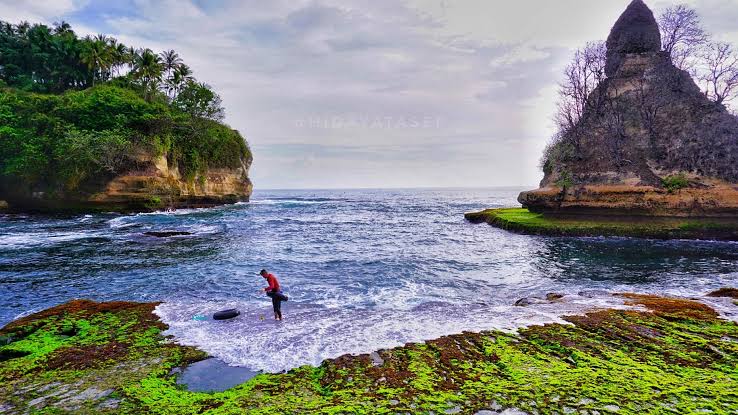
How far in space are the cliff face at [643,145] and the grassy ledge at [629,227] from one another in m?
0.78

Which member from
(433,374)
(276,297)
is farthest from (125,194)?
(433,374)

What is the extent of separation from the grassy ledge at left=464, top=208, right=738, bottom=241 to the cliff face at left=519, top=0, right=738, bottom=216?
2.57ft

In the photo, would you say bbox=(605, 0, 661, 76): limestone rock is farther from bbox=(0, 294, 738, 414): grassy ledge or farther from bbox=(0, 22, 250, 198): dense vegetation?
bbox=(0, 22, 250, 198): dense vegetation

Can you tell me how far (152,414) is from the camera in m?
6.12

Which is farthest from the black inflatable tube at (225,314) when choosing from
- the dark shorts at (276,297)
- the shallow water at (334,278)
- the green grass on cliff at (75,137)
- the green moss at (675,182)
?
the green grass on cliff at (75,137)

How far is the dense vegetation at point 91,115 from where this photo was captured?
141ft

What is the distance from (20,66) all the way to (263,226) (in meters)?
62.8

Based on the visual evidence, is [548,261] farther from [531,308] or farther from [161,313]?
[161,313]

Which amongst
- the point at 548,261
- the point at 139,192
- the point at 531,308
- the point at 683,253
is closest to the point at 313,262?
the point at 531,308

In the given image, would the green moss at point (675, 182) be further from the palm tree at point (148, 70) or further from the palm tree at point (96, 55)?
the palm tree at point (96, 55)

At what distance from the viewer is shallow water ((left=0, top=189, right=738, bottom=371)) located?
34.6 feet

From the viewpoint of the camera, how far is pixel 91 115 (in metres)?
46.6

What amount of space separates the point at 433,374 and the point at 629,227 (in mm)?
30851

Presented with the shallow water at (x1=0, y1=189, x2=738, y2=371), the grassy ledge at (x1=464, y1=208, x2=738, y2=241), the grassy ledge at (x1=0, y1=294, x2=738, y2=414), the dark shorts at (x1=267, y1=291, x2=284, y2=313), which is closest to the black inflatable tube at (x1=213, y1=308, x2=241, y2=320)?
the shallow water at (x1=0, y1=189, x2=738, y2=371)
